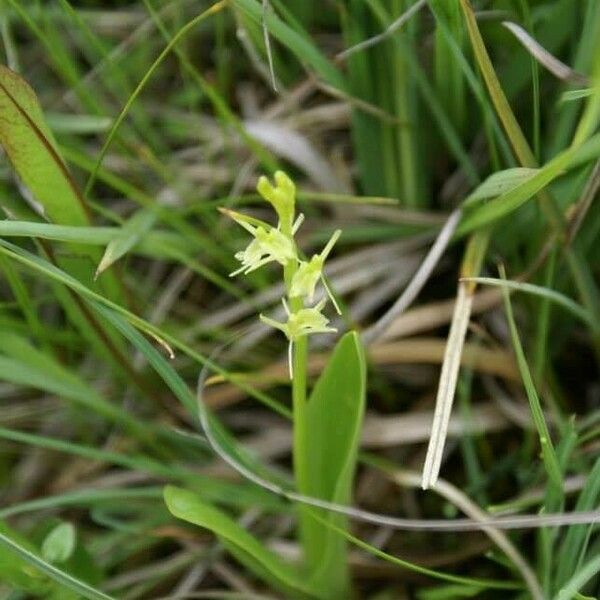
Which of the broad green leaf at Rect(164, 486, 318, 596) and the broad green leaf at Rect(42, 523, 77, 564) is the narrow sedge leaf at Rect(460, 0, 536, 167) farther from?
the broad green leaf at Rect(42, 523, 77, 564)

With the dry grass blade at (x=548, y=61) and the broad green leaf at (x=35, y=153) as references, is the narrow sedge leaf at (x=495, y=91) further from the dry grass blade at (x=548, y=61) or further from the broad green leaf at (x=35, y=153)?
the broad green leaf at (x=35, y=153)

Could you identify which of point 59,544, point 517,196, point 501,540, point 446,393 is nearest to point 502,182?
point 517,196

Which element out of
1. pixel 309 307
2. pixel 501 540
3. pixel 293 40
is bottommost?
pixel 501 540

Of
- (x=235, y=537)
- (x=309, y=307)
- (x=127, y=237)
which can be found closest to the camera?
(x=235, y=537)

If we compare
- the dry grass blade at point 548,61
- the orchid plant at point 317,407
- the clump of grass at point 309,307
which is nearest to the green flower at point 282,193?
the orchid plant at point 317,407

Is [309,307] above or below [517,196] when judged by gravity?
below

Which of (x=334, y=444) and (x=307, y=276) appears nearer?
(x=307, y=276)

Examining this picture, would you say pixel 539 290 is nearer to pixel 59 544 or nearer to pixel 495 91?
pixel 495 91

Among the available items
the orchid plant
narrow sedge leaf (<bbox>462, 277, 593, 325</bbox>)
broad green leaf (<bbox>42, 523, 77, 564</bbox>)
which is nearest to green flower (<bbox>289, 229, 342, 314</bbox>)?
the orchid plant
